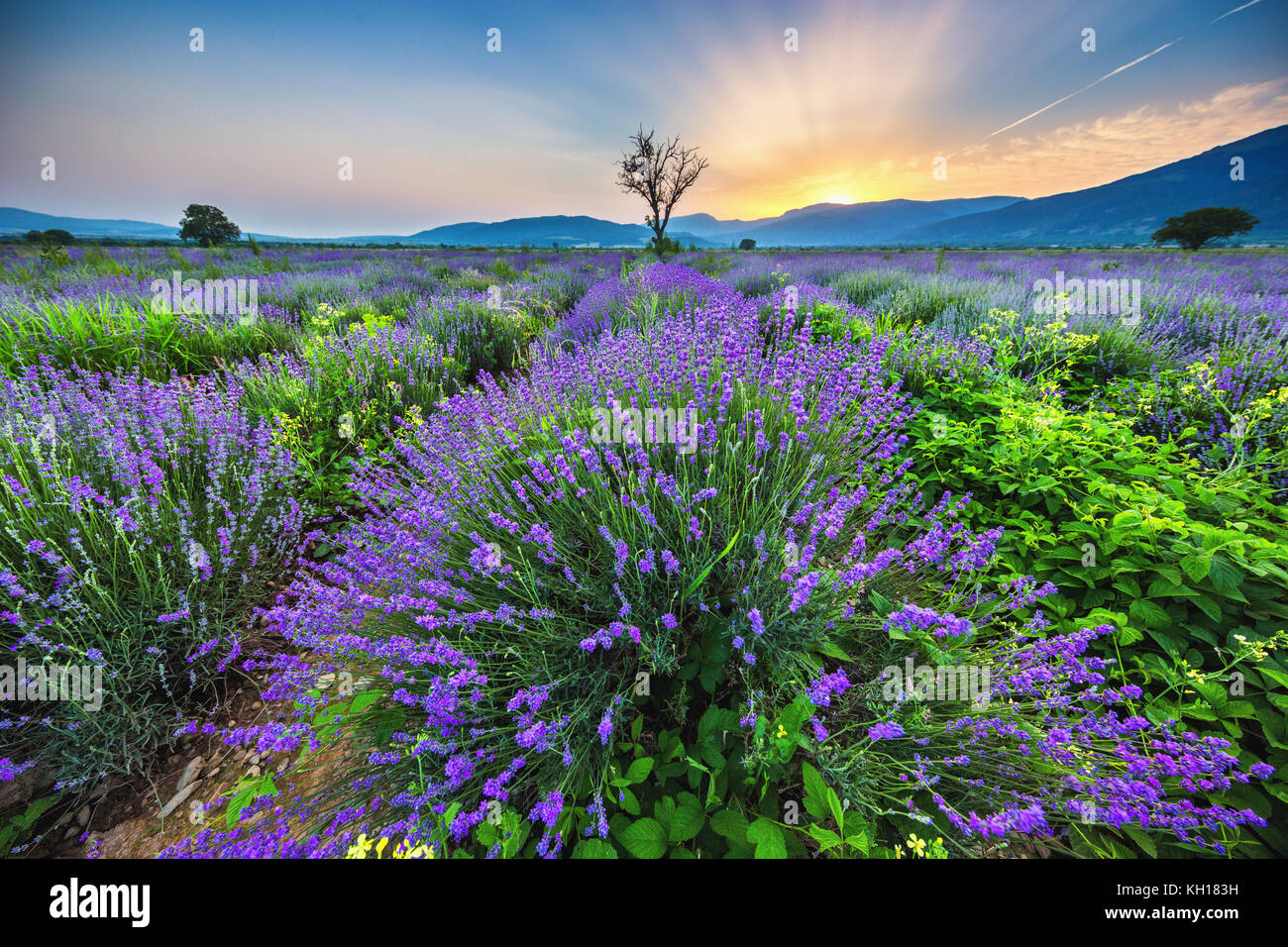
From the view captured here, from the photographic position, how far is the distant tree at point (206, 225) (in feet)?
105

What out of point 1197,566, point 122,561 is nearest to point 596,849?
point 1197,566

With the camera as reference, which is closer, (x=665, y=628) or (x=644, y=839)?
(x=644, y=839)

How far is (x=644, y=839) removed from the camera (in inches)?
43.5

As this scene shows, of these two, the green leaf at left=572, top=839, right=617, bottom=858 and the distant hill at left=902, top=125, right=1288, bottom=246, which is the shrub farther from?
the distant hill at left=902, top=125, right=1288, bottom=246

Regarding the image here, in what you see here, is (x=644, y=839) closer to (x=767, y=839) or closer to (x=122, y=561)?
(x=767, y=839)

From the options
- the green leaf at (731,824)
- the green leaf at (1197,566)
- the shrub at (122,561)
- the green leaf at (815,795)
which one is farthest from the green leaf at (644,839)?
the green leaf at (1197,566)

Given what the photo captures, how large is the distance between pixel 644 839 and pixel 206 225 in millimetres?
50531

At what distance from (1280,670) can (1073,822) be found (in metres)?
0.89

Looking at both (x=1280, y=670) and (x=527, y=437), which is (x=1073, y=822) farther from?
(x=527, y=437)

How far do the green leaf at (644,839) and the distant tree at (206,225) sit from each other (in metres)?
44.0

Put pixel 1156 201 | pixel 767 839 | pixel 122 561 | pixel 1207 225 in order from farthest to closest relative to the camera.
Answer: pixel 1156 201 → pixel 1207 225 → pixel 122 561 → pixel 767 839

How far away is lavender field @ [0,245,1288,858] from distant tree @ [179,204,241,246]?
4184 centimetres

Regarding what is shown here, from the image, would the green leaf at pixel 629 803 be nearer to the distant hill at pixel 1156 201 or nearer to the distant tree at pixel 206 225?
the distant tree at pixel 206 225

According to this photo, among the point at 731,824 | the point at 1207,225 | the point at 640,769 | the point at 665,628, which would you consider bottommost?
the point at 731,824
